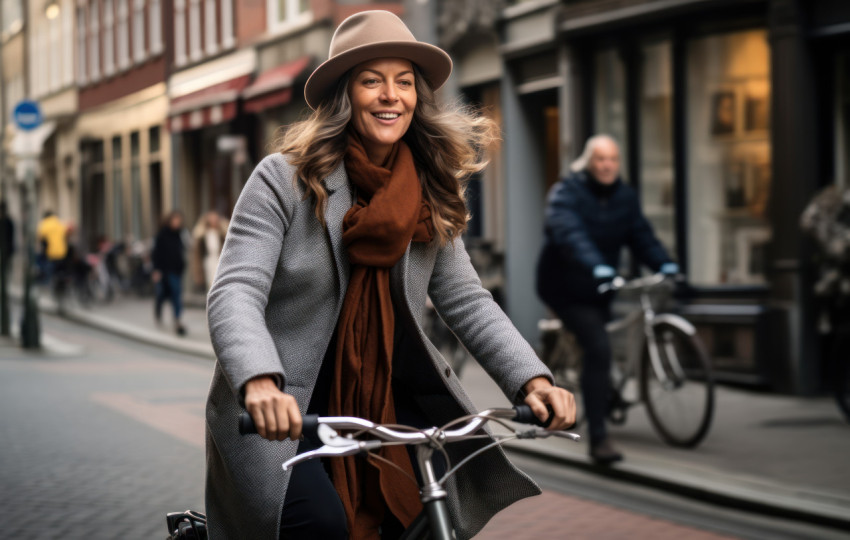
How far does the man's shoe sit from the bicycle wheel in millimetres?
667

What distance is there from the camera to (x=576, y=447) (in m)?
8.53

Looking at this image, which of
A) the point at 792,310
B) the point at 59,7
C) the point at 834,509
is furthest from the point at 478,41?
the point at 59,7

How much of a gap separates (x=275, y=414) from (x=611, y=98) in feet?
39.1

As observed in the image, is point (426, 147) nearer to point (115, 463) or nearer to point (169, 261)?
point (115, 463)

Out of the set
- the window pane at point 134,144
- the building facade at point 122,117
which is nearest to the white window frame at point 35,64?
the building facade at point 122,117

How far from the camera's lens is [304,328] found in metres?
3.11

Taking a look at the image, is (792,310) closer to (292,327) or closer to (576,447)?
(576,447)

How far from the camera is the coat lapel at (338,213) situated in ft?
10.3

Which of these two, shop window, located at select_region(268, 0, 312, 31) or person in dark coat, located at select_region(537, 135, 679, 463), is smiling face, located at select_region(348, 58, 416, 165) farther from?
shop window, located at select_region(268, 0, 312, 31)

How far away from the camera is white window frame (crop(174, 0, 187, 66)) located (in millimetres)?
30031

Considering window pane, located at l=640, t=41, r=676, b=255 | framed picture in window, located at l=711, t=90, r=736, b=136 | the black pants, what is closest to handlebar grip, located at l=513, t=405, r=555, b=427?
the black pants

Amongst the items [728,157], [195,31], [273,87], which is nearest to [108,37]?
[195,31]

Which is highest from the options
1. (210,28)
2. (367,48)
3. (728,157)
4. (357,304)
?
(210,28)

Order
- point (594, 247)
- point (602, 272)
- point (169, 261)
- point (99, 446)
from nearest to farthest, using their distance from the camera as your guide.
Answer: point (602, 272), point (594, 247), point (99, 446), point (169, 261)
